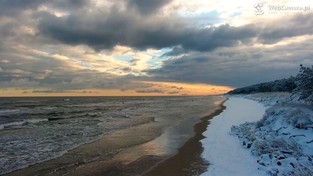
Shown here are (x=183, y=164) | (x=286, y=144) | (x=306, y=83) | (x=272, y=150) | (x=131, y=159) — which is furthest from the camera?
(x=306, y=83)

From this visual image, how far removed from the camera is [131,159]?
1506 centimetres

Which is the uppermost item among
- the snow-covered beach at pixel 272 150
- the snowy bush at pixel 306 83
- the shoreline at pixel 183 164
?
the snowy bush at pixel 306 83

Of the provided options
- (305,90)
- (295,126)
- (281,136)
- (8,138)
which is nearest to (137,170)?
(281,136)

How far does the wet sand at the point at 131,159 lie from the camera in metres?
12.8

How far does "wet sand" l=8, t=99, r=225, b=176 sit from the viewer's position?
1281cm

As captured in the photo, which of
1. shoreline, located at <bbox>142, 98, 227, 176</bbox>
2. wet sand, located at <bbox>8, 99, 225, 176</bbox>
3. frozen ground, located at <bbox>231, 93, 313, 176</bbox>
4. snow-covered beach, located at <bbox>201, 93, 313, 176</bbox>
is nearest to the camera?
frozen ground, located at <bbox>231, 93, 313, 176</bbox>

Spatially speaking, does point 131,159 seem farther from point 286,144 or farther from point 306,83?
point 306,83

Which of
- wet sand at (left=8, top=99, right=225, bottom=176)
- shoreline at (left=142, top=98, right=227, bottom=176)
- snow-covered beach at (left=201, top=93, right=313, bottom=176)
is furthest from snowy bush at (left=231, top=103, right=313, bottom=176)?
wet sand at (left=8, top=99, right=225, bottom=176)

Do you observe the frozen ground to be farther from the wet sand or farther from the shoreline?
the wet sand

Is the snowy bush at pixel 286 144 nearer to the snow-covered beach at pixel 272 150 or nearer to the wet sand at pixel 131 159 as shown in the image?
the snow-covered beach at pixel 272 150

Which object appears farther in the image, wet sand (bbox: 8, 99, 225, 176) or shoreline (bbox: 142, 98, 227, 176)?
wet sand (bbox: 8, 99, 225, 176)

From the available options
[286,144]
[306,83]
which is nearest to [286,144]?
[286,144]

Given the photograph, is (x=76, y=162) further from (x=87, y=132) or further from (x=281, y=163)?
(x=87, y=132)

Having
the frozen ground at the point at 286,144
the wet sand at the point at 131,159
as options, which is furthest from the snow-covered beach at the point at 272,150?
the wet sand at the point at 131,159
